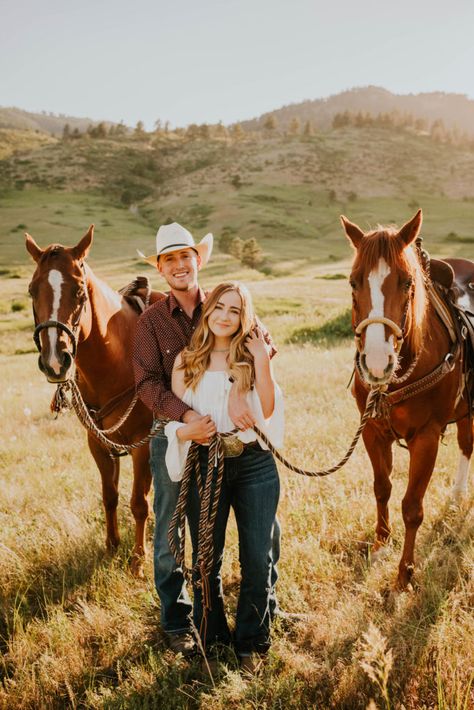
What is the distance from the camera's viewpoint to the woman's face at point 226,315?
2848mm

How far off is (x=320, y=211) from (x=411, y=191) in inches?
→ 856

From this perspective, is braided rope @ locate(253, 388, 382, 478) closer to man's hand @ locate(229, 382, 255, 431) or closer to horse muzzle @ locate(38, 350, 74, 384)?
man's hand @ locate(229, 382, 255, 431)

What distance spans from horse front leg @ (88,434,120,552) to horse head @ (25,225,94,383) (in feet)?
4.40

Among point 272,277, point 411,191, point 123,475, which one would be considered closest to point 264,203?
point 411,191

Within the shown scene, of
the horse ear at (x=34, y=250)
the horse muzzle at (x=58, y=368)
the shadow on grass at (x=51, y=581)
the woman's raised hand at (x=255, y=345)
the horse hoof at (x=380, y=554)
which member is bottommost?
the shadow on grass at (x=51, y=581)

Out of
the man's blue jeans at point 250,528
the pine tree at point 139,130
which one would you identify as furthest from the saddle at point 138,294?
the pine tree at point 139,130

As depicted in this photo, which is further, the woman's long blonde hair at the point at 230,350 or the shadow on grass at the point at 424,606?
the woman's long blonde hair at the point at 230,350

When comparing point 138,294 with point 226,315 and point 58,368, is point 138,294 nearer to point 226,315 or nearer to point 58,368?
point 58,368

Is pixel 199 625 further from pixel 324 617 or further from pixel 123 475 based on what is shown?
pixel 123 475

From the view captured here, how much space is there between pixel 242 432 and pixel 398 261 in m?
1.46

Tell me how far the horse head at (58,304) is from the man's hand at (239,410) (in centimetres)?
115

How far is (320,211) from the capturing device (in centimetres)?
7338

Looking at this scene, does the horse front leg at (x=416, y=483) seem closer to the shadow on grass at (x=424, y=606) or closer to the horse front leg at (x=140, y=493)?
the shadow on grass at (x=424, y=606)

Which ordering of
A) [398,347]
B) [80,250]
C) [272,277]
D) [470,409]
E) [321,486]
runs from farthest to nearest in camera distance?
[272,277], [321,486], [470,409], [80,250], [398,347]
